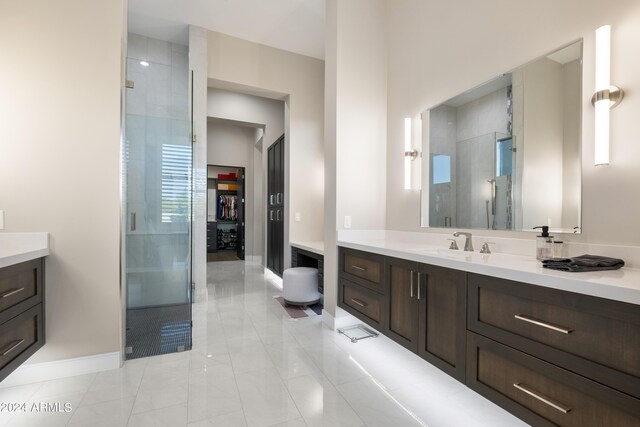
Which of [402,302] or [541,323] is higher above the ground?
[541,323]

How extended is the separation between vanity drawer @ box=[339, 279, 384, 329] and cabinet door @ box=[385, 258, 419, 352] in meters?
0.13

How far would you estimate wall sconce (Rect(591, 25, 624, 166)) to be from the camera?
1.43 metres

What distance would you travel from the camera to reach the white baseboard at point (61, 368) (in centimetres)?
199

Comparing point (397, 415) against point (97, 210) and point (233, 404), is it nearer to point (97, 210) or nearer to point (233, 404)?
point (233, 404)

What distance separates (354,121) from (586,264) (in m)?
2.30

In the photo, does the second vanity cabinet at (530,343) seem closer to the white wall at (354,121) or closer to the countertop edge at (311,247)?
the white wall at (354,121)

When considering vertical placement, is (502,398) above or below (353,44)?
below

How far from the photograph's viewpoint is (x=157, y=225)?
3010mm

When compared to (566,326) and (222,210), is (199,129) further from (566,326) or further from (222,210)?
(222,210)

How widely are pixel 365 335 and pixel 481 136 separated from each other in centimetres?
206

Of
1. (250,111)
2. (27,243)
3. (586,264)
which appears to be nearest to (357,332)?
(586,264)

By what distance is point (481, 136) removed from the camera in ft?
7.27

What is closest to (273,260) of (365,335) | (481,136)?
(365,335)

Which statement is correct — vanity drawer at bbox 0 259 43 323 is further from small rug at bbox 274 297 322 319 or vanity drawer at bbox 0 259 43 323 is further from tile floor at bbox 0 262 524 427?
small rug at bbox 274 297 322 319
